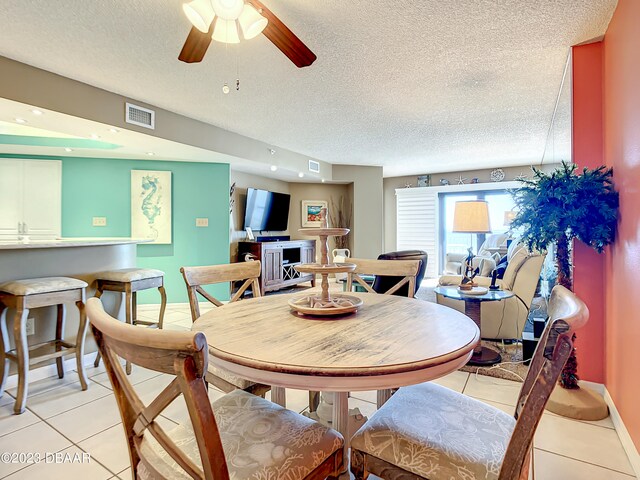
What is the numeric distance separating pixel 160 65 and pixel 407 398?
2847 mm

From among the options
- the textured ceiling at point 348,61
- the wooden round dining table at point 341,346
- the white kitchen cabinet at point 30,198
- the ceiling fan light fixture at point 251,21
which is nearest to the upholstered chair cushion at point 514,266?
the textured ceiling at point 348,61

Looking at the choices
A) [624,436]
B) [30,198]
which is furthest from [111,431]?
[30,198]

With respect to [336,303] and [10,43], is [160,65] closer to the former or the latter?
[10,43]

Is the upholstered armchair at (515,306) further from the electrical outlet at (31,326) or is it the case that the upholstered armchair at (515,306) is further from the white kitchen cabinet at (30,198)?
the white kitchen cabinet at (30,198)

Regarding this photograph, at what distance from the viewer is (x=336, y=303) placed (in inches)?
55.4

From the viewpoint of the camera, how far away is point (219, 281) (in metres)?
1.90

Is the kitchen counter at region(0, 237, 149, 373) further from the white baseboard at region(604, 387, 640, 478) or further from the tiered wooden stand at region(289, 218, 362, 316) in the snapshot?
the white baseboard at region(604, 387, 640, 478)

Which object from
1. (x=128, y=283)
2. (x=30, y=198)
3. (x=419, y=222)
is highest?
(x=30, y=198)

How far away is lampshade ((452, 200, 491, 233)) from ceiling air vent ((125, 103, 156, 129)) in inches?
128

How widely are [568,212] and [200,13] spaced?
7.26 ft

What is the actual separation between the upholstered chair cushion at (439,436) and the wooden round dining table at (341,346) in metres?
0.21

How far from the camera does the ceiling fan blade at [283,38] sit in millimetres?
1540

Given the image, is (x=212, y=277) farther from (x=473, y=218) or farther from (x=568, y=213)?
(x=473, y=218)

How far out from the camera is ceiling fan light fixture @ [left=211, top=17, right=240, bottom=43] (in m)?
1.75
